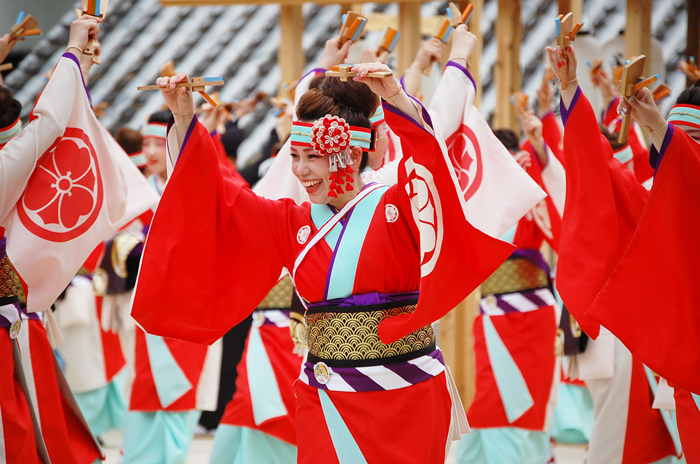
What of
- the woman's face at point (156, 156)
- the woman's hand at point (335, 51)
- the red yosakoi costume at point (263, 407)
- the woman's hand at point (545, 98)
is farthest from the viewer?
the woman's face at point (156, 156)

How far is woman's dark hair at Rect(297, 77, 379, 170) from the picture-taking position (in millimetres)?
2240

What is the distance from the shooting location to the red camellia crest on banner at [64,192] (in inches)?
102

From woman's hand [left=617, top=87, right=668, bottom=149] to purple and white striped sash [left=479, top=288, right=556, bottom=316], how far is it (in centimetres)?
188

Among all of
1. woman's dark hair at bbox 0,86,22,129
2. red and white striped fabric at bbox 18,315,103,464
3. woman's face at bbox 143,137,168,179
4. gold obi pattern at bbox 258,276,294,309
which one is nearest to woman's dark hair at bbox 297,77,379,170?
woman's dark hair at bbox 0,86,22,129

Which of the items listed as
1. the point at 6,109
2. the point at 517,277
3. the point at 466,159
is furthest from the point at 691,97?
the point at 6,109

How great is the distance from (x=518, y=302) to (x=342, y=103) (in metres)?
2.04

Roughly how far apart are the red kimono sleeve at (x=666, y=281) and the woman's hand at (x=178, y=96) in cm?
126

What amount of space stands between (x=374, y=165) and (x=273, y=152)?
53.8 inches

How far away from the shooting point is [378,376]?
210 centimetres

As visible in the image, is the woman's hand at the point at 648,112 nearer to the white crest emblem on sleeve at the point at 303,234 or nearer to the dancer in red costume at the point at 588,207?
the dancer in red costume at the point at 588,207

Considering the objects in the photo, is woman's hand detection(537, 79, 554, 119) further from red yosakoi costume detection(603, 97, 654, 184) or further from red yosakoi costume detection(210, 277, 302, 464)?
red yosakoi costume detection(210, 277, 302, 464)

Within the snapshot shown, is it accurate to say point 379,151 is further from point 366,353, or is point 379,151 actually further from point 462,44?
point 366,353

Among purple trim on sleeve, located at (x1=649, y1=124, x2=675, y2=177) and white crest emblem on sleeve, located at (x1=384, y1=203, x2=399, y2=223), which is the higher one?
purple trim on sleeve, located at (x1=649, y1=124, x2=675, y2=177)

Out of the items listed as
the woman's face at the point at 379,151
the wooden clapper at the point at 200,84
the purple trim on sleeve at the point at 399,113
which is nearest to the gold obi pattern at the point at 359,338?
the purple trim on sleeve at the point at 399,113
